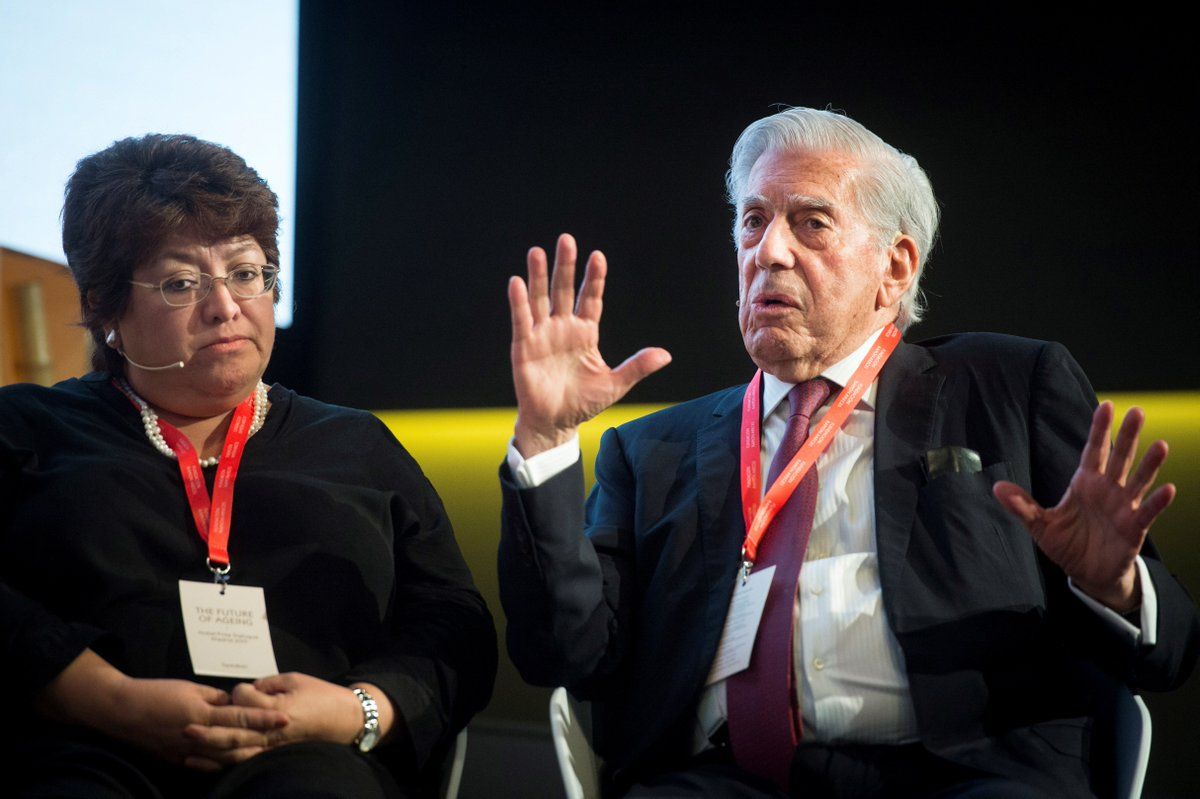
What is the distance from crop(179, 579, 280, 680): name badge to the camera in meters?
2.04

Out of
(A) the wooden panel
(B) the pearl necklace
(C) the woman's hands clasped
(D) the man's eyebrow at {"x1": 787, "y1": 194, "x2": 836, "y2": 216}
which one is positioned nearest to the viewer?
(C) the woman's hands clasped

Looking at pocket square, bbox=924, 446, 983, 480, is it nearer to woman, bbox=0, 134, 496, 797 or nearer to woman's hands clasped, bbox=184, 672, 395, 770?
woman, bbox=0, 134, 496, 797

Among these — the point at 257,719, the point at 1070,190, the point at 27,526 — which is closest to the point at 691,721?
the point at 257,719

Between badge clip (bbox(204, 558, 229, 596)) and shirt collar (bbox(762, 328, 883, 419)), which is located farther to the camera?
shirt collar (bbox(762, 328, 883, 419))

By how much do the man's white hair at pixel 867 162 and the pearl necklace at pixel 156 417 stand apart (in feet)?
3.82

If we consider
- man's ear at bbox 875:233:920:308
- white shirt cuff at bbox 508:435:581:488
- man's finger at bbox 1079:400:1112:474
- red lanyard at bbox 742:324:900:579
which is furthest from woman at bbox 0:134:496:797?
man's finger at bbox 1079:400:1112:474

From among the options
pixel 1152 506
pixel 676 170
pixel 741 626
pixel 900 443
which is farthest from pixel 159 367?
pixel 1152 506

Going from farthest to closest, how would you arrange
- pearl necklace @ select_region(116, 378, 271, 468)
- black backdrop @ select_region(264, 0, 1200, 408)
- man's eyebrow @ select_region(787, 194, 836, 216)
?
black backdrop @ select_region(264, 0, 1200, 408), man's eyebrow @ select_region(787, 194, 836, 216), pearl necklace @ select_region(116, 378, 271, 468)

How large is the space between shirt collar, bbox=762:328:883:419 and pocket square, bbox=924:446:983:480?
20 cm

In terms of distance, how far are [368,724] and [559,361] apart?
737 millimetres

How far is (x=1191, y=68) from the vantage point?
2.96 metres

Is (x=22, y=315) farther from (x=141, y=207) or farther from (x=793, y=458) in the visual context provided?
(x=793, y=458)

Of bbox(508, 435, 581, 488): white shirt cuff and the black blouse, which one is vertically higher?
bbox(508, 435, 581, 488): white shirt cuff

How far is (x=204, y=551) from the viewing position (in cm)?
217
